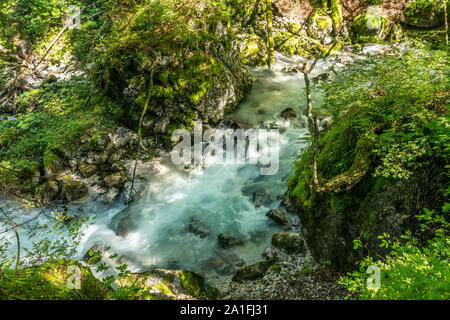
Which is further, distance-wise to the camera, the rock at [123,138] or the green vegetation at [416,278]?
the rock at [123,138]

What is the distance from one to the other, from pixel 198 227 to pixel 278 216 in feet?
7.45

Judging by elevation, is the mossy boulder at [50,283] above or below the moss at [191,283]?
above

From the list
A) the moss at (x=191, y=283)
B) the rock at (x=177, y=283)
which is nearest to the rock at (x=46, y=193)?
the rock at (x=177, y=283)

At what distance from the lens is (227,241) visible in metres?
6.84

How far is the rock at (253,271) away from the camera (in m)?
5.64

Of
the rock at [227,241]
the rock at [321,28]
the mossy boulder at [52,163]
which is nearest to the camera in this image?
the rock at [227,241]

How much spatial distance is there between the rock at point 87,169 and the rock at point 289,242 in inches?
255

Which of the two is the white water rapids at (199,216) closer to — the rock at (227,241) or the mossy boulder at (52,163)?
the rock at (227,241)

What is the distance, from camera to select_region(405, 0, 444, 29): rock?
12.4m

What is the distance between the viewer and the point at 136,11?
10.1 m

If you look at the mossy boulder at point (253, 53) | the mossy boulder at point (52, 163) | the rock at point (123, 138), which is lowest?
the mossy boulder at point (52, 163)

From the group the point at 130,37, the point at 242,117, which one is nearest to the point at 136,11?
the point at 130,37
